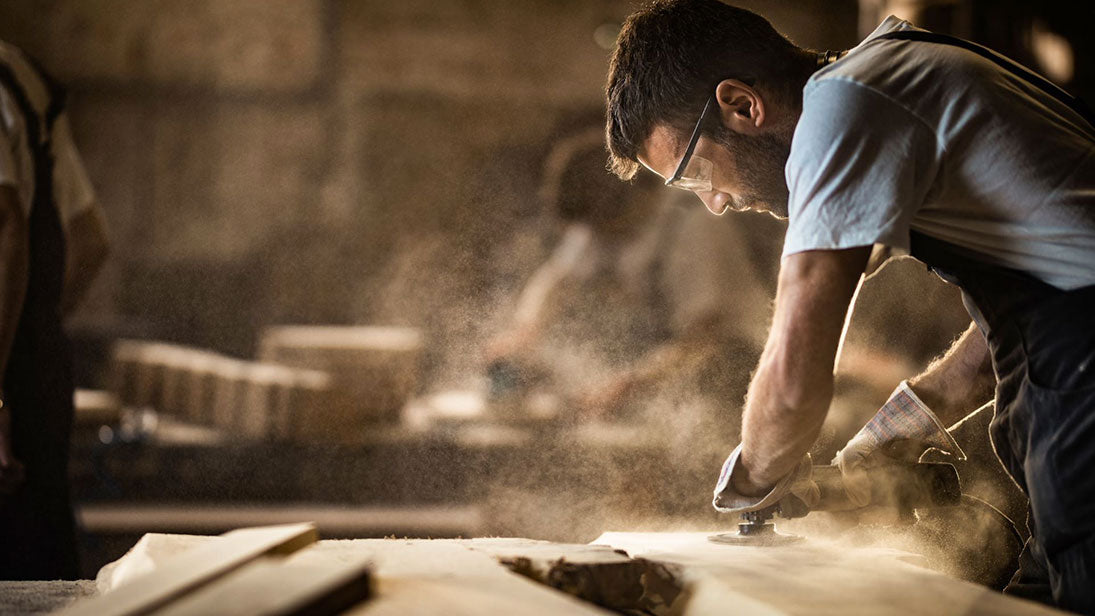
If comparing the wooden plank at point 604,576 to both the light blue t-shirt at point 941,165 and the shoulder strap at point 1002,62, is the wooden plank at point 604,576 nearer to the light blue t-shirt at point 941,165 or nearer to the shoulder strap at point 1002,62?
the light blue t-shirt at point 941,165

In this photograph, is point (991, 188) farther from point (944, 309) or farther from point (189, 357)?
point (189, 357)

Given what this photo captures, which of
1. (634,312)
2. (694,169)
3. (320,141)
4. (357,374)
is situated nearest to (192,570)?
(694,169)

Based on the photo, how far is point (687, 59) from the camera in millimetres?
1757

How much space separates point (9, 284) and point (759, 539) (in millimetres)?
2116

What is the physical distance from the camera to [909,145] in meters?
1.41

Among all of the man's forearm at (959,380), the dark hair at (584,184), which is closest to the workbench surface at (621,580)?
the man's forearm at (959,380)

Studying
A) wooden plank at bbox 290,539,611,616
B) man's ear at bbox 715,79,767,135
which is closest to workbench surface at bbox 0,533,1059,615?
wooden plank at bbox 290,539,611,616

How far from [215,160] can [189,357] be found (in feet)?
5.93

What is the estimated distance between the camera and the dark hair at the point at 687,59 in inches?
68.8

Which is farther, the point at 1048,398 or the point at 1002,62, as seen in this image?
the point at 1002,62

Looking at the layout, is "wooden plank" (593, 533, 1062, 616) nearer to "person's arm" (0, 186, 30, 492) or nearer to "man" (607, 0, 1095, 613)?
"man" (607, 0, 1095, 613)

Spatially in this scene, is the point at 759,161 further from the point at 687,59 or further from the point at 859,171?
the point at 859,171

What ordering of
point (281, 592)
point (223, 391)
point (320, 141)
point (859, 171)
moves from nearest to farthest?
point (281, 592)
point (859, 171)
point (223, 391)
point (320, 141)

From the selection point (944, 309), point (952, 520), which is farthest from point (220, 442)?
point (952, 520)
